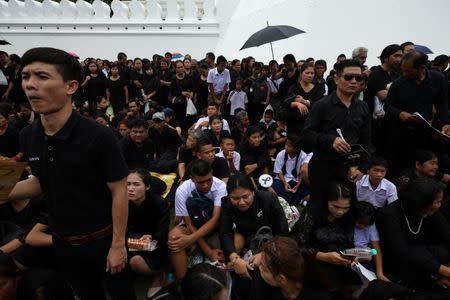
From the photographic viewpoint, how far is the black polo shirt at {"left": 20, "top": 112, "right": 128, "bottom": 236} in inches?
62.6

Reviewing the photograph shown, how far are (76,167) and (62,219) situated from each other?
1.08 feet

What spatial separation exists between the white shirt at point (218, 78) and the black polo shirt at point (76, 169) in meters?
5.53

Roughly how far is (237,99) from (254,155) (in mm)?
2414

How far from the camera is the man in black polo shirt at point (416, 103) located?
10.7 feet

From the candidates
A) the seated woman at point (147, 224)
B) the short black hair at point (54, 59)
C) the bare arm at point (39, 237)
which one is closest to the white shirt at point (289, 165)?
the seated woman at point (147, 224)

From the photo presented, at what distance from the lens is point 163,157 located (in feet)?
16.7

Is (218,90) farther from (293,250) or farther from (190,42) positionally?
(190,42)

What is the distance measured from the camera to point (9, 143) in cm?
421

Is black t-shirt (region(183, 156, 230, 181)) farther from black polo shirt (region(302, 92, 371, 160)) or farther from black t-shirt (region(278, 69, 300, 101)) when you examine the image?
black t-shirt (region(278, 69, 300, 101))

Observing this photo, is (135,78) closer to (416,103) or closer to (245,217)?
(245,217)

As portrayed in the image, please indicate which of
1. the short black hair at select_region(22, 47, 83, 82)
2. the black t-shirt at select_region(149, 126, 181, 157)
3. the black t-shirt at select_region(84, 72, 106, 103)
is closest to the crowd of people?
the short black hair at select_region(22, 47, 83, 82)

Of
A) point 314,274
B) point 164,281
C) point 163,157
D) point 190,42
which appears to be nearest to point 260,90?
point 163,157

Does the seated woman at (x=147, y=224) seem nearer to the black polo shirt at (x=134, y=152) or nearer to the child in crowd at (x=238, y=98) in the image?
the black polo shirt at (x=134, y=152)

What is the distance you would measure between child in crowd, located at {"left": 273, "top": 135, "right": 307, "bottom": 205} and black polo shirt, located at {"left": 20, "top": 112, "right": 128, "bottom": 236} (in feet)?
9.84
